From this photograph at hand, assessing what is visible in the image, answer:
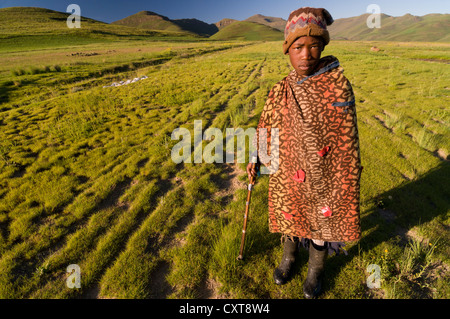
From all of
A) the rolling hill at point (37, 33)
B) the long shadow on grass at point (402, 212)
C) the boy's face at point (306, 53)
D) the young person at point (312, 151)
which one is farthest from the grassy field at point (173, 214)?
the rolling hill at point (37, 33)

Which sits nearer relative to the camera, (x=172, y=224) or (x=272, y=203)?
(x=272, y=203)

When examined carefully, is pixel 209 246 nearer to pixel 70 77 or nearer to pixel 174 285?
pixel 174 285

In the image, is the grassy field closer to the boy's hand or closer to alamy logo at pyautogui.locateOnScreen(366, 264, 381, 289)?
alamy logo at pyautogui.locateOnScreen(366, 264, 381, 289)

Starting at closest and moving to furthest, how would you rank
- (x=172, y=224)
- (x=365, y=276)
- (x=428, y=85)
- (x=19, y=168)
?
(x=365, y=276), (x=172, y=224), (x=19, y=168), (x=428, y=85)

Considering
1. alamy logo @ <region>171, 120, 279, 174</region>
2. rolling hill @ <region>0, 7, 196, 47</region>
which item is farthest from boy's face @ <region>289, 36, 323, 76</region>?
rolling hill @ <region>0, 7, 196, 47</region>

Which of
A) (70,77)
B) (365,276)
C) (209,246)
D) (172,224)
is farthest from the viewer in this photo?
(70,77)

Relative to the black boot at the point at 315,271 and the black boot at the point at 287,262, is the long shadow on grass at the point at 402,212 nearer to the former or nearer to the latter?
the black boot at the point at 315,271

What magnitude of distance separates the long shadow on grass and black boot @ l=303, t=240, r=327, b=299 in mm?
233

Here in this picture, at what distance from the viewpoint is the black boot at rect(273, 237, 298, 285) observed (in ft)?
9.39

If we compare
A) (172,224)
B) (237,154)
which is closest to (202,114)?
(237,154)

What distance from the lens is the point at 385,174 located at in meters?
5.04

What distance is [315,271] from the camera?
106 inches

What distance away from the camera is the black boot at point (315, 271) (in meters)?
2.65
